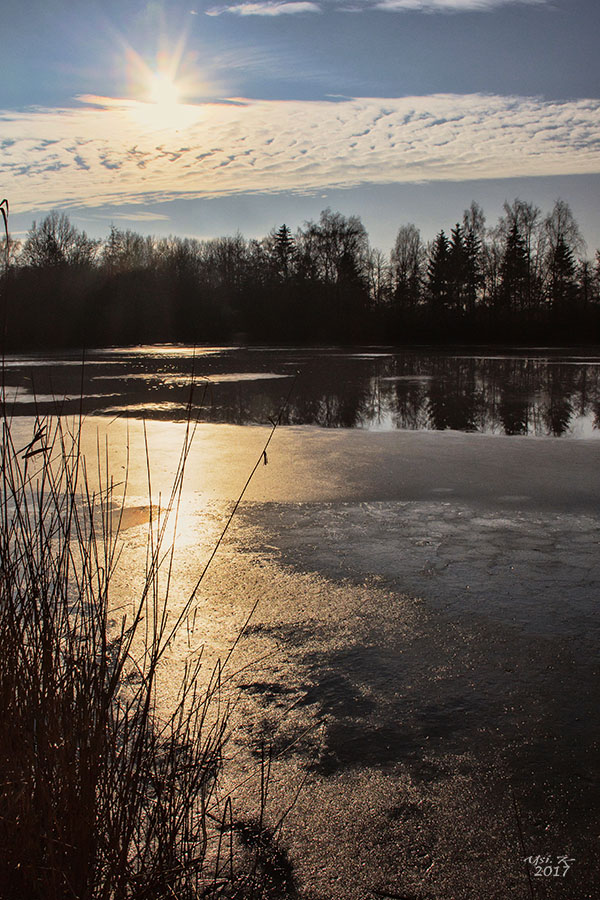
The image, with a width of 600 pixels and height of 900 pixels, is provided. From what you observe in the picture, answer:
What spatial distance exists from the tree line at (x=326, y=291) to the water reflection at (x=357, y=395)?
28.6 metres

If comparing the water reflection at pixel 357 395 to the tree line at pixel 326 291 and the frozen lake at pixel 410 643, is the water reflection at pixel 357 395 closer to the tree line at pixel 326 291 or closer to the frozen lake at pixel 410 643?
the frozen lake at pixel 410 643

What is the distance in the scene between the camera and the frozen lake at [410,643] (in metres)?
2.47

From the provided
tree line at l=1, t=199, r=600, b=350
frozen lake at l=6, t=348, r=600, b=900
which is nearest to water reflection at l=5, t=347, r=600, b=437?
Result: frozen lake at l=6, t=348, r=600, b=900

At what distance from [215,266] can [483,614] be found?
2843 inches

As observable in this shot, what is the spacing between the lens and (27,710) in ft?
6.83

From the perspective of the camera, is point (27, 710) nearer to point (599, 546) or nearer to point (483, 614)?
point (483, 614)

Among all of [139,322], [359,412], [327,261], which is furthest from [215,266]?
[359,412]

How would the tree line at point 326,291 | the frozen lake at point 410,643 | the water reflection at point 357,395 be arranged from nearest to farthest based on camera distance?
the frozen lake at point 410,643, the water reflection at point 357,395, the tree line at point 326,291

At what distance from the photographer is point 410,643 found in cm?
393

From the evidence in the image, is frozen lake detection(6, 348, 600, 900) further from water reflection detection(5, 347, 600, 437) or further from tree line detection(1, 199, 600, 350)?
tree line detection(1, 199, 600, 350)

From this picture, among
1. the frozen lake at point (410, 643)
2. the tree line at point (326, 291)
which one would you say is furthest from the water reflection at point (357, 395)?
the tree line at point (326, 291)

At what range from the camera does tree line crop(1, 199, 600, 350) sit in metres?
53.7

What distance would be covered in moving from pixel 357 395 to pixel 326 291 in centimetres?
4913

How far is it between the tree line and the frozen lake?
45.1 metres
